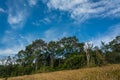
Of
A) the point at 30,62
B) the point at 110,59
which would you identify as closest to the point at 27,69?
the point at 30,62

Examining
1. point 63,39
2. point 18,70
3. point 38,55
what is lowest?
point 18,70

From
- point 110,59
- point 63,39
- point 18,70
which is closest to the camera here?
point 110,59

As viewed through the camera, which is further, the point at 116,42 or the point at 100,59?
the point at 116,42

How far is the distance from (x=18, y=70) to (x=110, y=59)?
101ft

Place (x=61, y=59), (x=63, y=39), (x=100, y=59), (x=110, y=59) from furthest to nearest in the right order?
1. (x=63, y=39)
2. (x=61, y=59)
3. (x=110, y=59)
4. (x=100, y=59)

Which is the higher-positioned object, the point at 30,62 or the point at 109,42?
the point at 109,42

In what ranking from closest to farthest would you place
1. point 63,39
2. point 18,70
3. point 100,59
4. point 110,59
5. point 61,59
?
point 100,59
point 110,59
point 18,70
point 61,59
point 63,39

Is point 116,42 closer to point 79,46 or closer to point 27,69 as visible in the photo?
point 79,46

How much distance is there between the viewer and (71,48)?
84.3m

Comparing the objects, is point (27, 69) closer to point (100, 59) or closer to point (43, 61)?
point (43, 61)

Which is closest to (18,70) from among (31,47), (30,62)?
(30,62)

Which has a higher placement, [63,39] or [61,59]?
[63,39]

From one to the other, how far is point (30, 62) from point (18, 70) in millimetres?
12801

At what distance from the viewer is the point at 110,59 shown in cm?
6638
